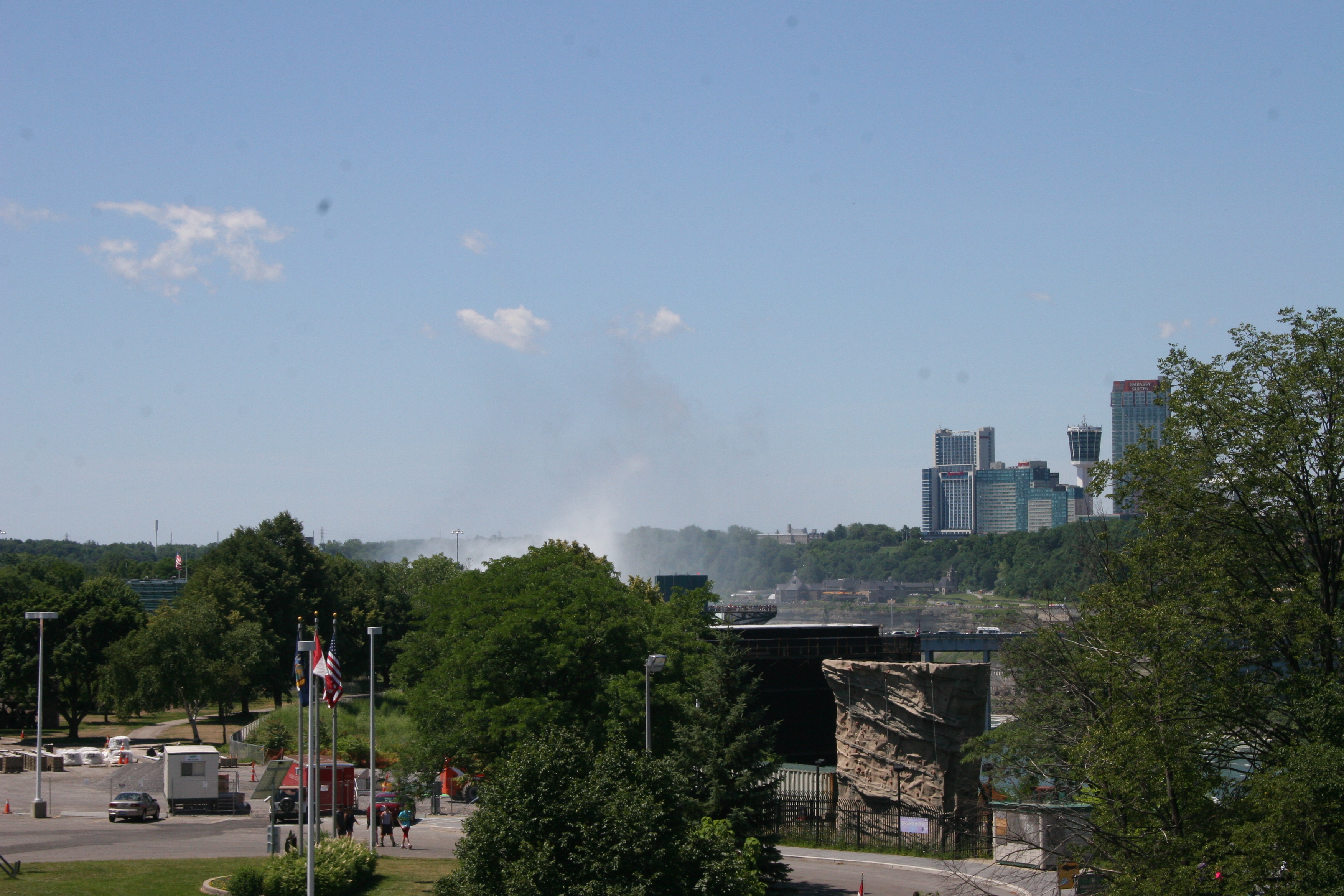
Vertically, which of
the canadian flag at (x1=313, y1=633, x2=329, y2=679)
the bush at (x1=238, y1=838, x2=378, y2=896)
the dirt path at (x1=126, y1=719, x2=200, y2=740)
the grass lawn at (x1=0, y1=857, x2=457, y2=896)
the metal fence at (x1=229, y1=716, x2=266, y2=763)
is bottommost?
the dirt path at (x1=126, y1=719, x2=200, y2=740)

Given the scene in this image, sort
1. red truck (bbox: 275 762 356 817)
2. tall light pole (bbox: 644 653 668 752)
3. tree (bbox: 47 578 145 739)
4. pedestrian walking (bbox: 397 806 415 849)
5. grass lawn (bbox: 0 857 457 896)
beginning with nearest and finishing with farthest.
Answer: grass lawn (bbox: 0 857 457 896), tall light pole (bbox: 644 653 668 752), pedestrian walking (bbox: 397 806 415 849), red truck (bbox: 275 762 356 817), tree (bbox: 47 578 145 739)

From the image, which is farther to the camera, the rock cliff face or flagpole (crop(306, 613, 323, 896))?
the rock cliff face

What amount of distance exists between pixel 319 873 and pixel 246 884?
6.15 feet

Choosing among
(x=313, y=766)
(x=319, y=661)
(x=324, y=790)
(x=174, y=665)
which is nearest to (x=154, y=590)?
(x=174, y=665)

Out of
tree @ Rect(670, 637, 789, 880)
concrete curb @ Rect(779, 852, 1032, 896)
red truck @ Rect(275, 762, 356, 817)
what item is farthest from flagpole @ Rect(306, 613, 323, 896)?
concrete curb @ Rect(779, 852, 1032, 896)

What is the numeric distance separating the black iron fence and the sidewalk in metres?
0.56

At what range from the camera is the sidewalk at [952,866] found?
108 feet

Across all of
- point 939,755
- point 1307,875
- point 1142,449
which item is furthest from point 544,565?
point 1307,875

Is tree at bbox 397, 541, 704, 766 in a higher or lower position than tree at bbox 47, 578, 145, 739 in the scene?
higher

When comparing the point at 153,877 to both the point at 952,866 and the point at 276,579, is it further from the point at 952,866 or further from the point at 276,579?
the point at 276,579

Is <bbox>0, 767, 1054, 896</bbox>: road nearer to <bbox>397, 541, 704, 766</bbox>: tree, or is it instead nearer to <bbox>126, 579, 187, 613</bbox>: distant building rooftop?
<bbox>397, 541, 704, 766</bbox>: tree

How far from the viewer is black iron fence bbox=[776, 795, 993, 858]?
39.4 m

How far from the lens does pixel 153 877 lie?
29781mm

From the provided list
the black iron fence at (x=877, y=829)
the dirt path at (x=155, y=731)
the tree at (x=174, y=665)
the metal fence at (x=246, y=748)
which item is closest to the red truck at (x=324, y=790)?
the black iron fence at (x=877, y=829)
